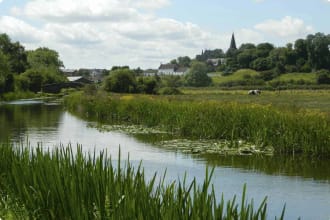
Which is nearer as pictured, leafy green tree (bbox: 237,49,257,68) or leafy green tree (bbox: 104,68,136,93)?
leafy green tree (bbox: 104,68,136,93)

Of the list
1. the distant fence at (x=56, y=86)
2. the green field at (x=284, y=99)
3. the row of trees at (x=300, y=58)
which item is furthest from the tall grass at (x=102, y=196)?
the row of trees at (x=300, y=58)

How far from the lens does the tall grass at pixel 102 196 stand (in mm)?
5043

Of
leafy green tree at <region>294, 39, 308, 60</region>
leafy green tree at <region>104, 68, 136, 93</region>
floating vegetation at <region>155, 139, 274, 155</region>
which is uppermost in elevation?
leafy green tree at <region>294, 39, 308, 60</region>

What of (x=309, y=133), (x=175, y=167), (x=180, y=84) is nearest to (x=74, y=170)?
(x=175, y=167)

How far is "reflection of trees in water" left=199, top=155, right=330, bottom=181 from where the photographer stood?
51.0 feet

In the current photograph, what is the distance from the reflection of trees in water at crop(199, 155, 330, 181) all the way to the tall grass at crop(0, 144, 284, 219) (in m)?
8.96

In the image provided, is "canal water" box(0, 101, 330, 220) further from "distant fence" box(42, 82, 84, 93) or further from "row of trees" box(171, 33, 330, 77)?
"row of trees" box(171, 33, 330, 77)

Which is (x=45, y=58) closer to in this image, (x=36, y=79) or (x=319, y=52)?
(x=36, y=79)

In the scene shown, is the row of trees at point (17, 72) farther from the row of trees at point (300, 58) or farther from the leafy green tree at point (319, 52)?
the leafy green tree at point (319, 52)

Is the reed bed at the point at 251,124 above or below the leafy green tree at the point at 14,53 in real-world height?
below

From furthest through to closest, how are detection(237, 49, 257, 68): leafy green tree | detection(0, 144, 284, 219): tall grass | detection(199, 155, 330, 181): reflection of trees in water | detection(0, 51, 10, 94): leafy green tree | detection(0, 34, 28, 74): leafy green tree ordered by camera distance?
1. detection(237, 49, 257, 68): leafy green tree
2. detection(0, 34, 28, 74): leafy green tree
3. detection(0, 51, 10, 94): leafy green tree
4. detection(199, 155, 330, 181): reflection of trees in water
5. detection(0, 144, 284, 219): tall grass

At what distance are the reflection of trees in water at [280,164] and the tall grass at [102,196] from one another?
29.4 ft

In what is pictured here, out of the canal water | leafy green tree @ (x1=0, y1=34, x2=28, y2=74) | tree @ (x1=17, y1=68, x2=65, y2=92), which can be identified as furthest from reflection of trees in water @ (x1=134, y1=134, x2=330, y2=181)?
leafy green tree @ (x1=0, y1=34, x2=28, y2=74)

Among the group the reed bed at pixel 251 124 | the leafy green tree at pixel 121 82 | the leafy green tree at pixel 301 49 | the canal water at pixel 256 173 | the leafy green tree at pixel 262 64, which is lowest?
the canal water at pixel 256 173
